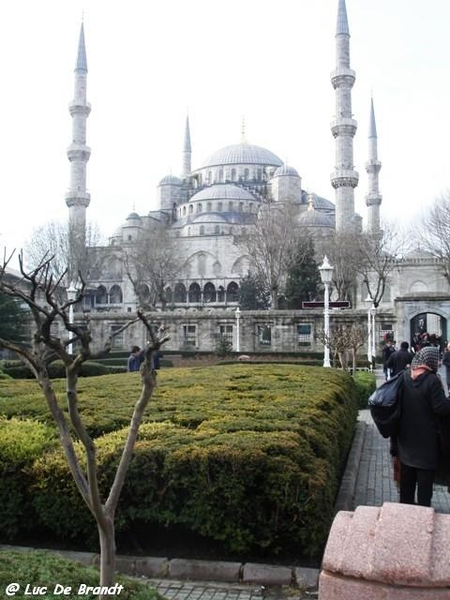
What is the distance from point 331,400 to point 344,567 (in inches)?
226

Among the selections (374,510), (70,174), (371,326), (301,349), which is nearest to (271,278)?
(301,349)

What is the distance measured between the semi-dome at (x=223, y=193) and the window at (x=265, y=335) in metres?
42.0

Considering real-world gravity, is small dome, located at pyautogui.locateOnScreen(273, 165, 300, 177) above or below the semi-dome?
above

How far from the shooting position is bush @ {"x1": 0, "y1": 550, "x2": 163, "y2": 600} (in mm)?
3070

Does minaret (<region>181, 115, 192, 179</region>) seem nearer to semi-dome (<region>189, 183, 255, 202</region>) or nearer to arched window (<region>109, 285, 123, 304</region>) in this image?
semi-dome (<region>189, 183, 255, 202</region>)

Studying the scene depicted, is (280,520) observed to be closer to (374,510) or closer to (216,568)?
(216,568)

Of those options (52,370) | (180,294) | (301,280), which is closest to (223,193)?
(180,294)

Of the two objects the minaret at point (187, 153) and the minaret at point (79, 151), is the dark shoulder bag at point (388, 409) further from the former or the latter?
the minaret at point (187, 153)

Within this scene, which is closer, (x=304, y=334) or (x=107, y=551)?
(x=107, y=551)

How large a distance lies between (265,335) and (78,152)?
28208mm

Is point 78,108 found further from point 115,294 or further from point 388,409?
point 388,409

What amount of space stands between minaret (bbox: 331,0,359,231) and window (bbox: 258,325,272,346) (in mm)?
18560

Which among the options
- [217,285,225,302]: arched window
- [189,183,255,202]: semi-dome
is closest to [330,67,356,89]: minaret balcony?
[217,285,225,302]: arched window

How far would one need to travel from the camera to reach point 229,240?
218 feet
